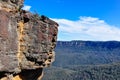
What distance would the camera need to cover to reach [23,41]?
59.7ft

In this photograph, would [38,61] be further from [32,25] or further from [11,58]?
[11,58]

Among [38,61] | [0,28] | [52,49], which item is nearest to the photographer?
[0,28]

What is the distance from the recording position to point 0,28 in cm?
1462

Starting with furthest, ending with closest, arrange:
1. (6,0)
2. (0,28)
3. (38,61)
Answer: (38,61) < (6,0) < (0,28)

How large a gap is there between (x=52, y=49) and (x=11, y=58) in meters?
6.61

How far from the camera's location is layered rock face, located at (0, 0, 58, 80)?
15.4 m

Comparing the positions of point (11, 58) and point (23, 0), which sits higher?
point (23, 0)

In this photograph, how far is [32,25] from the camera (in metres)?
19.1

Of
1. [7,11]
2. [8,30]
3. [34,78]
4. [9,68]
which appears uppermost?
[7,11]

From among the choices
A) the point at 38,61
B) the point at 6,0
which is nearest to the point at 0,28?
the point at 6,0

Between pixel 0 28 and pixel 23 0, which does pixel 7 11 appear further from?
pixel 23 0

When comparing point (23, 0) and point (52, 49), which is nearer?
point (23, 0)

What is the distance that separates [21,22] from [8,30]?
2.68 m

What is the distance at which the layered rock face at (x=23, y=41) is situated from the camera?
15384 mm
